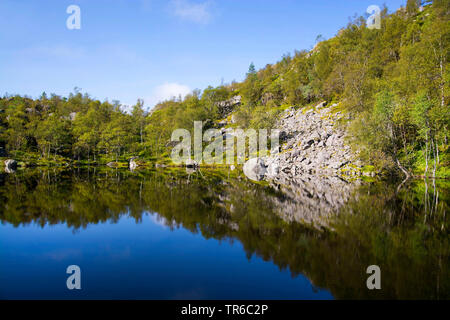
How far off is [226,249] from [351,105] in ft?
205

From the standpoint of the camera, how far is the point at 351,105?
205 ft

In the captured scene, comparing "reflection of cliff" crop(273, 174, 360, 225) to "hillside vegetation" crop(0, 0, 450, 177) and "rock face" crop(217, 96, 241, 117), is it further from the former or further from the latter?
"rock face" crop(217, 96, 241, 117)

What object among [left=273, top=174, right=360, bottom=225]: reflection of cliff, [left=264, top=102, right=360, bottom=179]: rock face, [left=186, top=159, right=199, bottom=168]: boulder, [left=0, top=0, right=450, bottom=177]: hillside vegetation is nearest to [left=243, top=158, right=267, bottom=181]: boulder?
[left=264, top=102, right=360, bottom=179]: rock face

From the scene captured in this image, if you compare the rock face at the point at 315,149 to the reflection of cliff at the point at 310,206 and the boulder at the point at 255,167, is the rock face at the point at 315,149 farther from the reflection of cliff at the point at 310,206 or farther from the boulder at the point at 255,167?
the reflection of cliff at the point at 310,206

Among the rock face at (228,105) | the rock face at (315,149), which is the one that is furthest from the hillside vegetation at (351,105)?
the rock face at (315,149)

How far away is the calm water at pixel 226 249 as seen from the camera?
27.2 feet

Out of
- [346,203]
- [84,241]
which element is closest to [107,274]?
[84,241]

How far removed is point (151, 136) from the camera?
112875mm

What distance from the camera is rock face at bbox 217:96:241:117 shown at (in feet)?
448

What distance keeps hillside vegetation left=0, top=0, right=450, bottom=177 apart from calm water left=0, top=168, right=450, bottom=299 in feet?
88.0

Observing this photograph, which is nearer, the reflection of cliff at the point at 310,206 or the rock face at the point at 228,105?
the reflection of cliff at the point at 310,206

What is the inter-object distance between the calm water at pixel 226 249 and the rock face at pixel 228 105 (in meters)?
118

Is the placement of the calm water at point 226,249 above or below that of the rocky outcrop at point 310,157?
below
